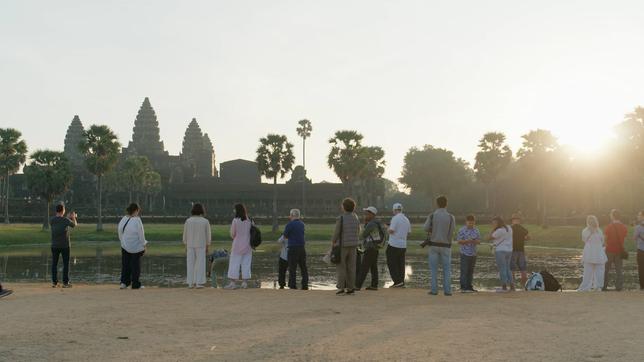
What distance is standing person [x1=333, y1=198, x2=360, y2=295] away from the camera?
46.9 ft

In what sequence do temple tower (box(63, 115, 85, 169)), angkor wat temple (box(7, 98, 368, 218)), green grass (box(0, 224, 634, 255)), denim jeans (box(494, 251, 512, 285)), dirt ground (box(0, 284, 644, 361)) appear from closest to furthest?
dirt ground (box(0, 284, 644, 361)), denim jeans (box(494, 251, 512, 285)), green grass (box(0, 224, 634, 255)), angkor wat temple (box(7, 98, 368, 218)), temple tower (box(63, 115, 85, 169))

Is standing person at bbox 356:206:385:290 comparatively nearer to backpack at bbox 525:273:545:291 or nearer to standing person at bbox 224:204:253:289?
standing person at bbox 224:204:253:289

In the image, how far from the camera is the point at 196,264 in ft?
51.5

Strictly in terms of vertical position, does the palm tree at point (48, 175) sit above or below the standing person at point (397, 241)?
above

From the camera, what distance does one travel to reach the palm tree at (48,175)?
227ft

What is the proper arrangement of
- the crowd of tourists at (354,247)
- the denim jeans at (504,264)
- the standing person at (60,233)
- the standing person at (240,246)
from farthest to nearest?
1. the denim jeans at (504,264)
2. the standing person at (60,233)
3. the standing person at (240,246)
4. the crowd of tourists at (354,247)

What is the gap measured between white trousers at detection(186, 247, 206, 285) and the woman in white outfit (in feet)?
28.6

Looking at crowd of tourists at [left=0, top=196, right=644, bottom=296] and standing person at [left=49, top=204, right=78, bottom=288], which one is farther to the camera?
standing person at [left=49, top=204, right=78, bottom=288]

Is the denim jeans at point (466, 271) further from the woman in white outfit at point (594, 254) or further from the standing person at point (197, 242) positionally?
the standing person at point (197, 242)

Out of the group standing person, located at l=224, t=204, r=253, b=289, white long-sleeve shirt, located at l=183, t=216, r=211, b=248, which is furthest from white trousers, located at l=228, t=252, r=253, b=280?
white long-sleeve shirt, located at l=183, t=216, r=211, b=248

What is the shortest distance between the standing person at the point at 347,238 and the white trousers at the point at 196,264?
127 inches

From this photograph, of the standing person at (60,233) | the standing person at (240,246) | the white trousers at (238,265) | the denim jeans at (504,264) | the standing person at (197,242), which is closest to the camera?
the standing person at (197,242)

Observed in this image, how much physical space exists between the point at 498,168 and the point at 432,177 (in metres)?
41.0

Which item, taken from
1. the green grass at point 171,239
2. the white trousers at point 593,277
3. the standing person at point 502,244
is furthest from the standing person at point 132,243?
the green grass at point 171,239
